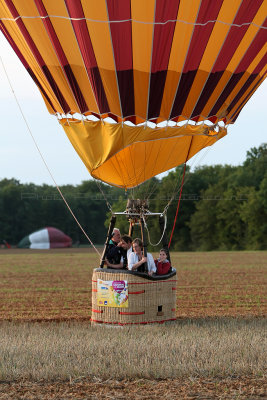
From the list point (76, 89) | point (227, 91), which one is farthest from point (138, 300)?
point (227, 91)

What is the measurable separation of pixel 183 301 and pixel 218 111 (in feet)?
17.5

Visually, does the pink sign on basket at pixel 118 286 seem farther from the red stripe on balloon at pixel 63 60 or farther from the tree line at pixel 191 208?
the tree line at pixel 191 208

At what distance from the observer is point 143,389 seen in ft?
18.9

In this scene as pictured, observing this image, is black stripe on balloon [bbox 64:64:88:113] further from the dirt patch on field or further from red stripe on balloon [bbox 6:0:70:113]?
the dirt patch on field

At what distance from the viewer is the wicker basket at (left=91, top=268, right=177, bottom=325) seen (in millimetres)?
9023

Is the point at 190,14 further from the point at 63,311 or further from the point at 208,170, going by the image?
the point at 208,170

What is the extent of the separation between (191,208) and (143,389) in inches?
2549

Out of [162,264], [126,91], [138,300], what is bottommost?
[138,300]

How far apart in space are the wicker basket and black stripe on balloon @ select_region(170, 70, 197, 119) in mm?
2416

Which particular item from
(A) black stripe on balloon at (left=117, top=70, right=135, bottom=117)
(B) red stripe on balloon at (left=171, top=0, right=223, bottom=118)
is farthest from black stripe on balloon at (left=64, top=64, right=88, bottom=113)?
(B) red stripe on balloon at (left=171, top=0, right=223, bottom=118)

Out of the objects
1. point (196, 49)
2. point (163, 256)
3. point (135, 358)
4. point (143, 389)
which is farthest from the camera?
point (163, 256)

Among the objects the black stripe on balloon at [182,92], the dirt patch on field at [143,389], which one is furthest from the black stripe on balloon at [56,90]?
the dirt patch on field at [143,389]

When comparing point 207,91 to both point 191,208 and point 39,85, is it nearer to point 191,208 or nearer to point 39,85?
point 39,85

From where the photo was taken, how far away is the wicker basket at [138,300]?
9.02 meters
